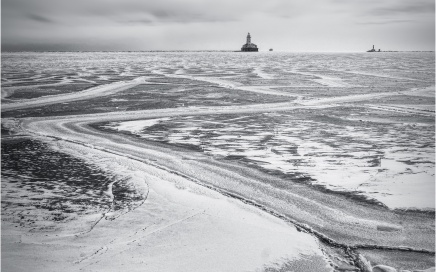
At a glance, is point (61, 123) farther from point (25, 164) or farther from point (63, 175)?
point (63, 175)

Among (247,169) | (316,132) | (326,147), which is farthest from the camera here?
(316,132)

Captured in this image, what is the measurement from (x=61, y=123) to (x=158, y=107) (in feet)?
10.1

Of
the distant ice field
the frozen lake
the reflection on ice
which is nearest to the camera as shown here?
the frozen lake

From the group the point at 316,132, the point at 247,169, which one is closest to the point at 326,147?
the point at 316,132

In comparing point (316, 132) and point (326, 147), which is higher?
point (316, 132)

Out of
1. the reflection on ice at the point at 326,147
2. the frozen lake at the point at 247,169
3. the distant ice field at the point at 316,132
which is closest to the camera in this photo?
the frozen lake at the point at 247,169

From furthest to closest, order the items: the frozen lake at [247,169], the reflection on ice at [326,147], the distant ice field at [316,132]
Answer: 1. the distant ice field at [316,132]
2. the reflection on ice at [326,147]
3. the frozen lake at [247,169]

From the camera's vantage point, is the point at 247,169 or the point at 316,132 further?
the point at 316,132

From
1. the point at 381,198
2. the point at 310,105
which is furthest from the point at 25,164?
the point at 310,105

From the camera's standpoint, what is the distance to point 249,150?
6.41 meters

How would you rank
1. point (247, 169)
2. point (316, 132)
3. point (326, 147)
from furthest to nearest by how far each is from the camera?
point (316, 132), point (326, 147), point (247, 169)

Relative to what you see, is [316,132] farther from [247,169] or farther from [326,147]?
[247,169]

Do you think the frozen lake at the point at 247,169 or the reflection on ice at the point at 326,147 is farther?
the reflection on ice at the point at 326,147

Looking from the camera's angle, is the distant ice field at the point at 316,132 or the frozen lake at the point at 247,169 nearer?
the frozen lake at the point at 247,169
